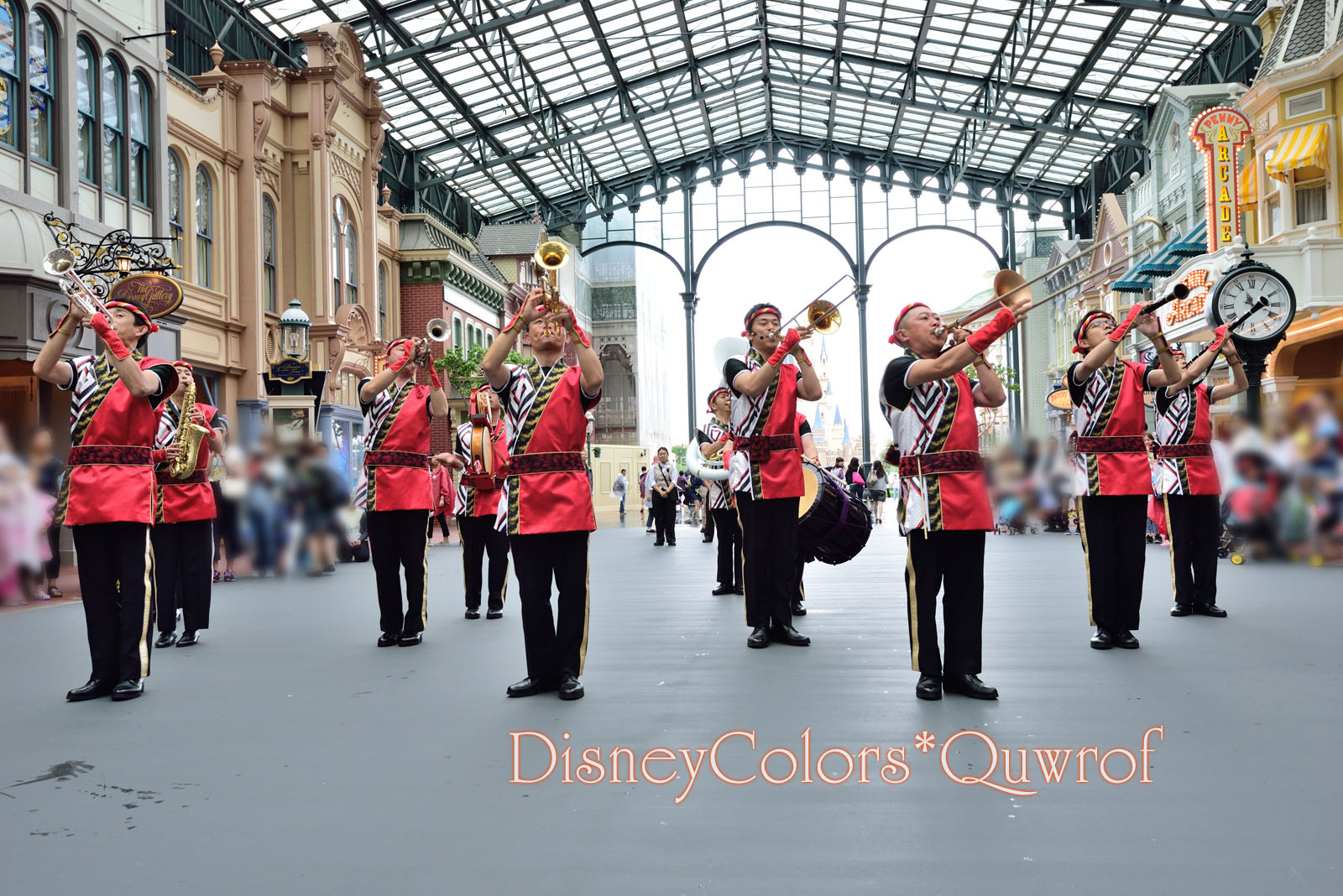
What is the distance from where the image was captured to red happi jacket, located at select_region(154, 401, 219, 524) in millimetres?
7070

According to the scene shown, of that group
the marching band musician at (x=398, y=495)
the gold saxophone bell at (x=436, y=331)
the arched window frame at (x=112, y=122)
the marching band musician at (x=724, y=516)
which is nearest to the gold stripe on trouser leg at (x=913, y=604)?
the gold saxophone bell at (x=436, y=331)

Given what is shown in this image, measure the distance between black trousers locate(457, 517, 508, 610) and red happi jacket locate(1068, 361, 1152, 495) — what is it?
4.34m

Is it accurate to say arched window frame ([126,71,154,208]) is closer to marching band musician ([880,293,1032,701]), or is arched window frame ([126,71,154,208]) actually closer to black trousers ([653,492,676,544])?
black trousers ([653,492,676,544])

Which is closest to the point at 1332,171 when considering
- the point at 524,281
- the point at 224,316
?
the point at 224,316

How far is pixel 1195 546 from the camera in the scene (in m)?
7.79

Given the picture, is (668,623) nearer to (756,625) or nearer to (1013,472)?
(756,625)

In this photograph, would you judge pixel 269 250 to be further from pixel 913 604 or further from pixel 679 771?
pixel 679 771

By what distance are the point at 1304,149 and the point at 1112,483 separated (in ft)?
48.4

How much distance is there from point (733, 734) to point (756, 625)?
8.06ft

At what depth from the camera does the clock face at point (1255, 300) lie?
9.52 meters

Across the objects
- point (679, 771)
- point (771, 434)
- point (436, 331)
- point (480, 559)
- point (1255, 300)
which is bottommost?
point (679, 771)

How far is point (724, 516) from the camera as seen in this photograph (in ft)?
32.9

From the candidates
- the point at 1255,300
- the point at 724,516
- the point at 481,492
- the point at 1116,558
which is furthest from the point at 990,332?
the point at 1255,300

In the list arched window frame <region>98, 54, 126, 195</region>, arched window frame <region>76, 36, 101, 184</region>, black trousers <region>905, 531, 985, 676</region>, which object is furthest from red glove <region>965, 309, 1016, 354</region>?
arched window frame <region>98, 54, 126, 195</region>
